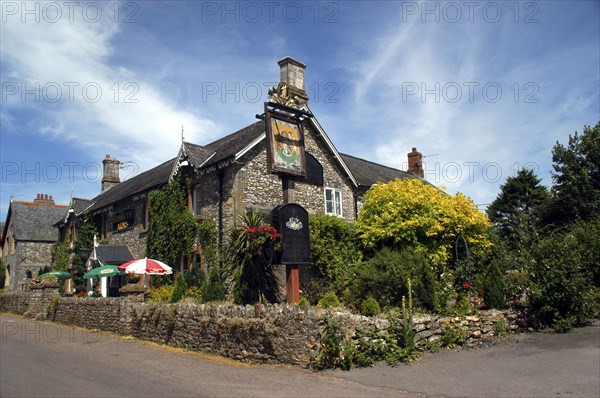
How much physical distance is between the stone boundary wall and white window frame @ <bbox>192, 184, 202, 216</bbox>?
6101mm

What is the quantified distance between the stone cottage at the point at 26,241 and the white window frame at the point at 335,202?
952 inches

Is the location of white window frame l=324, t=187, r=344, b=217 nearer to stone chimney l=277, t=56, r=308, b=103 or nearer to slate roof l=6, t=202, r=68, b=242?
stone chimney l=277, t=56, r=308, b=103

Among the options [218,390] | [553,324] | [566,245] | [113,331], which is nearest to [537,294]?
[553,324]

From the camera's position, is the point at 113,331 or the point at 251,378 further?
the point at 113,331

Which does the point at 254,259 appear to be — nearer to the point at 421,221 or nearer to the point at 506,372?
the point at 421,221

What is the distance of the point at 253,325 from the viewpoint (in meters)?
10.9

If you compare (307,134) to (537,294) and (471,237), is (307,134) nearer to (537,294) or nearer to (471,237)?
(471,237)

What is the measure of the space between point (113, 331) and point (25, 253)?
26022 millimetres

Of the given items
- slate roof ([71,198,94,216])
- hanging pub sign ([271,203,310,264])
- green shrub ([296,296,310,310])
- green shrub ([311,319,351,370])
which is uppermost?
slate roof ([71,198,94,216])

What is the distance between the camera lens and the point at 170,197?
22.6 metres

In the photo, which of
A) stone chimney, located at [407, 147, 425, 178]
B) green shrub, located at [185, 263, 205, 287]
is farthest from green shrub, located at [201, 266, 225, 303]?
stone chimney, located at [407, 147, 425, 178]

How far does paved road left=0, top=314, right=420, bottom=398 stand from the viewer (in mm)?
8289

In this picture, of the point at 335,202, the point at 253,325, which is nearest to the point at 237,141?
the point at 335,202

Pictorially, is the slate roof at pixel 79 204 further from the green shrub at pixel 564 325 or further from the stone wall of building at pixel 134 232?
the green shrub at pixel 564 325
